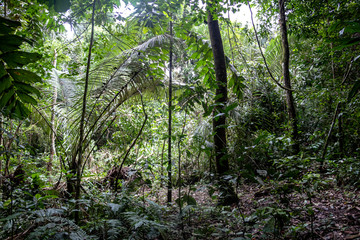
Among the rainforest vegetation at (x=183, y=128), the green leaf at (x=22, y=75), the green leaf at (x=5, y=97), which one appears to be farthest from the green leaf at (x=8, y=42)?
the green leaf at (x=5, y=97)

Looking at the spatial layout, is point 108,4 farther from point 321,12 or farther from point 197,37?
point 321,12

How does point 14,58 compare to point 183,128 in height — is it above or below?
above

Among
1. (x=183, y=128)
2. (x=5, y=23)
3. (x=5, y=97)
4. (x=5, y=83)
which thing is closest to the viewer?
(x=5, y=23)

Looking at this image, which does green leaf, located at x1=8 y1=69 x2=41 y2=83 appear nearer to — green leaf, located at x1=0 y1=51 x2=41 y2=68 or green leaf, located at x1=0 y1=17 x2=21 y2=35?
green leaf, located at x1=0 y1=51 x2=41 y2=68

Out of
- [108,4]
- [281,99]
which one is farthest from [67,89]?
[281,99]

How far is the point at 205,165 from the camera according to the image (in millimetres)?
4977

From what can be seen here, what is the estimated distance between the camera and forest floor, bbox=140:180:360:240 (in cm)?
169

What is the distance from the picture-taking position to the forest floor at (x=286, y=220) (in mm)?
1691

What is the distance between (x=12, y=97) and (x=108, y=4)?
1.58 m

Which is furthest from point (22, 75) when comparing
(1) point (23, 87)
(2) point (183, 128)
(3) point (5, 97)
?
(2) point (183, 128)

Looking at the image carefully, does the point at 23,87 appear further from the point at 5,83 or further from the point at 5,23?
the point at 5,23

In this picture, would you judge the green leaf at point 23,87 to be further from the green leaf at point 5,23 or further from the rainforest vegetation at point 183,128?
the green leaf at point 5,23

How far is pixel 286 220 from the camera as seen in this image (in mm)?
1551

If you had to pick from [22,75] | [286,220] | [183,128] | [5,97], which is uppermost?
[22,75]
